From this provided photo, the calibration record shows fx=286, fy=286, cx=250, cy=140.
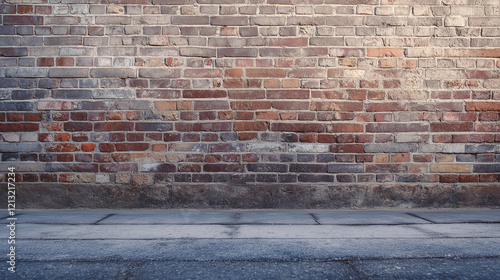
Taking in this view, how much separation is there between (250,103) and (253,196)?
2.58 feet

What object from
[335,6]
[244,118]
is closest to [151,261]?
[244,118]

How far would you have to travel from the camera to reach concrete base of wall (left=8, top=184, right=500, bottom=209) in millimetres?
2400

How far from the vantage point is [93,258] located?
129cm

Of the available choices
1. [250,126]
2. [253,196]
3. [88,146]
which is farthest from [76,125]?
[253,196]

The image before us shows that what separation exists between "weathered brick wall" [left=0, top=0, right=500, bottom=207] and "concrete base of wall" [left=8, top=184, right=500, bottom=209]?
11mm

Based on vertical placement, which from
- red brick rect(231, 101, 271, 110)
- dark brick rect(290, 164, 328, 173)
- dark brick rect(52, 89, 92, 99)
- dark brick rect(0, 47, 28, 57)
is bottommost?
dark brick rect(290, 164, 328, 173)

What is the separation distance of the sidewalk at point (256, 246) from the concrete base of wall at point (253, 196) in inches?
8.3

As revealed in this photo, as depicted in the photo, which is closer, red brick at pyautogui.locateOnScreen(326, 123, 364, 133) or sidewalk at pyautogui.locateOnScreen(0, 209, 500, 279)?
sidewalk at pyautogui.locateOnScreen(0, 209, 500, 279)

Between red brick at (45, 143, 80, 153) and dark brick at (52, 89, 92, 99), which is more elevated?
dark brick at (52, 89, 92, 99)

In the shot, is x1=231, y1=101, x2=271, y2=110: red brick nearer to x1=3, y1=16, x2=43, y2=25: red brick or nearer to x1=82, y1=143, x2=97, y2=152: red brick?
x1=82, y1=143, x2=97, y2=152: red brick

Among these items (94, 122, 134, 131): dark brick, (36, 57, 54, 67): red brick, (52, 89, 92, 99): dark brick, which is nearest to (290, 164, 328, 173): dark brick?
(94, 122, 134, 131): dark brick

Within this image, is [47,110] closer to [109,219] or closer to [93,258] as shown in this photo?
[109,219]

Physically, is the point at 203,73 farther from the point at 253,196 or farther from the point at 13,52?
the point at 13,52

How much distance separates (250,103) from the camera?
7.94 ft
